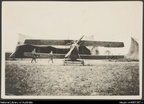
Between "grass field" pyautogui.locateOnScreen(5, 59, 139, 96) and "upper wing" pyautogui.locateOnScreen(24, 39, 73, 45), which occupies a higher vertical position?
"upper wing" pyautogui.locateOnScreen(24, 39, 73, 45)

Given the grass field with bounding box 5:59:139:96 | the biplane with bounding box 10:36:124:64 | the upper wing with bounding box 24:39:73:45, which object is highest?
the upper wing with bounding box 24:39:73:45

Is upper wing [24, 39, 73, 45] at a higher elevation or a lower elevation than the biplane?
higher

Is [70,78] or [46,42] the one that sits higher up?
[46,42]

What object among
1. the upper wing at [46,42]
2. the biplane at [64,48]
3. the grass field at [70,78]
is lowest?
the grass field at [70,78]

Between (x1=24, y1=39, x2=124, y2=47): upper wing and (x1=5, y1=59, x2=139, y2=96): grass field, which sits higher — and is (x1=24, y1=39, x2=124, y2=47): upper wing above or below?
above

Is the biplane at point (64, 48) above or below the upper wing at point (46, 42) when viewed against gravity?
below

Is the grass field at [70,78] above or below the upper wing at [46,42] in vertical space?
below
